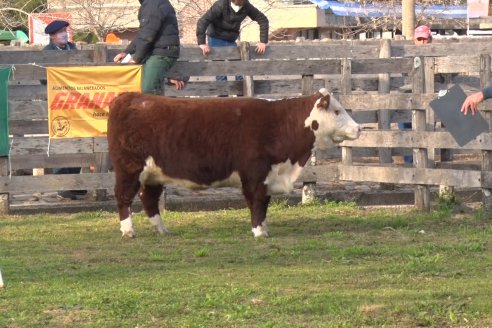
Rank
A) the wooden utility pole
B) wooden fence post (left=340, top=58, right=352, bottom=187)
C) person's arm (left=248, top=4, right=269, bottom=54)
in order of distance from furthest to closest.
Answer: the wooden utility pole
person's arm (left=248, top=4, right=269, bottom=54)
wooden fence post (left=340, top=58, right=352, bottom=187)

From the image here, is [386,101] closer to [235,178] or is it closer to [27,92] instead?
[235,178]

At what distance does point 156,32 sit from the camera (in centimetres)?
1443

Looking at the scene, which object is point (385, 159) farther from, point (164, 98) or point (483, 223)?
point (164, 98)

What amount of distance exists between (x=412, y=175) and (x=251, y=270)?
4.94 meters

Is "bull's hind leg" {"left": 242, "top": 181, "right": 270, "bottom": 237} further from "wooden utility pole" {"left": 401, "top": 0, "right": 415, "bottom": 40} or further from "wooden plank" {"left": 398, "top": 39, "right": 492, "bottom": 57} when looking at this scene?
"wooden utility pole" {"left": 401, "top": 0, "right": 415, "bottom": 40}

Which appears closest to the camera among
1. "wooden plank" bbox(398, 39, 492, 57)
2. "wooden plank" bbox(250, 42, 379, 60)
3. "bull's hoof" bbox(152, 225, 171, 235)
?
"bull's hoof" bbox(152, 225, 171, 235)

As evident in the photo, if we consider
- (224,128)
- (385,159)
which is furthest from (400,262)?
(385,159)

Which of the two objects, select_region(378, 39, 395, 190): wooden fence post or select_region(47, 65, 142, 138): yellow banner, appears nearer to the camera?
select_region(47, 65, 142, 138): yellow banner

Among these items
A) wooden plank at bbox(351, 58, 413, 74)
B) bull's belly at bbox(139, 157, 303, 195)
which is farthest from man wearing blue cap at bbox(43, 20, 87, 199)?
wooden plank at bbox(351, 58, 413, 74)

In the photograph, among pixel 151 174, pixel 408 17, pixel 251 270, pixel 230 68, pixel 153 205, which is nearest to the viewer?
pixel 251 270

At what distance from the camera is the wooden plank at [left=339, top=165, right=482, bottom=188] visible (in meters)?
14.1

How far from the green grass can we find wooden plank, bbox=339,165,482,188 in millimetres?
377

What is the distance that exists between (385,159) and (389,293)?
27.3ft

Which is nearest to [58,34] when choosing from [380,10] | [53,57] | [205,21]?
[53,57]
